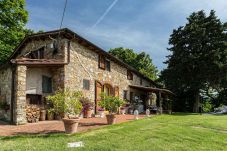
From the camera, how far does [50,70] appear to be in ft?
50.7

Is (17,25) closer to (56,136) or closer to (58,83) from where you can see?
(58,83)

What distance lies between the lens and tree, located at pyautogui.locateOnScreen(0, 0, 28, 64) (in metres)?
22.0

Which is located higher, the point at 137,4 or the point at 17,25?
the point at 17,25

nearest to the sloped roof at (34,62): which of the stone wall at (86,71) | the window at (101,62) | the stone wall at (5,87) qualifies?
the stone wall at (86,71)

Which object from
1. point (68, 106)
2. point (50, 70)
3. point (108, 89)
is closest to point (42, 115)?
point (50, 70)

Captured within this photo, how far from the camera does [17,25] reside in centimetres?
2323

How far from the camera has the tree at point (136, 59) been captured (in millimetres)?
42312

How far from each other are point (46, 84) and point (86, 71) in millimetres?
3075

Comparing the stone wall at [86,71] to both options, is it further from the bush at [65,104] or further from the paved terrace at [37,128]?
the bush at [65,104]

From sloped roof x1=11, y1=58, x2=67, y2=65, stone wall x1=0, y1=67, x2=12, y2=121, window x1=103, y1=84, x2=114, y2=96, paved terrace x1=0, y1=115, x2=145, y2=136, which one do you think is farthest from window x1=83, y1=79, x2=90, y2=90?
paved terrace x1=0, y1=115, x2=145, y2=136

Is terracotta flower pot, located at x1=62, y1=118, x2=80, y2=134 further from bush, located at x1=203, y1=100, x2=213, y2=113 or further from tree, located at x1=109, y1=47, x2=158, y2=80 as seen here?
tree, located at x1=109, y1=47, x2=158, y2=80

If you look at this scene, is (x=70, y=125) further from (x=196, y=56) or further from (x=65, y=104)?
(x=196, y=56)

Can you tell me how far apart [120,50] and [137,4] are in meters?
33.8

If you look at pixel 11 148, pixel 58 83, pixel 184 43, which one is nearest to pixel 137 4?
pixel 11 148
